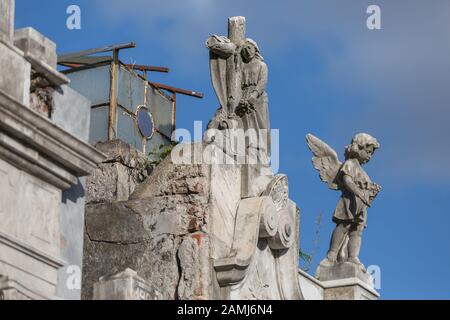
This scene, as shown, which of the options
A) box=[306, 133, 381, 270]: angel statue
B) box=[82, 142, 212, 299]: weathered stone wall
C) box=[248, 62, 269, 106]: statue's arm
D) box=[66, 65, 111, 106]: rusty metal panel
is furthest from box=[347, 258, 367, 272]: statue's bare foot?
box=[66, 65, 111, 106]: rusty metal panel

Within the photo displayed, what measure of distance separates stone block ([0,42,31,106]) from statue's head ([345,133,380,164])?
Answer: 285 inches

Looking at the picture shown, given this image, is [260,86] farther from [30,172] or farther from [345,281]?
[30,172]

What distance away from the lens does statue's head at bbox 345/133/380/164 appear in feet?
66.2

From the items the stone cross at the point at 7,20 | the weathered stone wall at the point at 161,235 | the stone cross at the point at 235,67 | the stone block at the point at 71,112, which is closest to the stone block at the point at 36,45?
the stone cross at the point at 7,20

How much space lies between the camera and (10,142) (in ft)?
43.8

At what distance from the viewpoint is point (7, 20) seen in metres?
13.9

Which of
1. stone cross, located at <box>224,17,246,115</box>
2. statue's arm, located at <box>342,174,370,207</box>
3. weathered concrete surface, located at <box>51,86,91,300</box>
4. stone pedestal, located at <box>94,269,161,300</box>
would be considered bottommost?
stone pedestal, located at <box>94,269,161,300</box>

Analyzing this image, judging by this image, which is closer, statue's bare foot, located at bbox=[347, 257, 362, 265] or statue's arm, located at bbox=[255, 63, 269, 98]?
statue's arm, located at bbox=[255, 63, 269, 98]

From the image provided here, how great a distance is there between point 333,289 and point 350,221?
1021 millimetres

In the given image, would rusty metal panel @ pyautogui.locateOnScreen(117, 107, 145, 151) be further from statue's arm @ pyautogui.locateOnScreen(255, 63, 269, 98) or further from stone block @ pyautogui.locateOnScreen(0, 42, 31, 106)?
stone block @ pyautogui.locateOnScreen(0, 42, 31, 106)

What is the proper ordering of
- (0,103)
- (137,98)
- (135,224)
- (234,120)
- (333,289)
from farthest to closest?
(137,98) < (333,289) < (234,120) < (135,224) < (0,103)

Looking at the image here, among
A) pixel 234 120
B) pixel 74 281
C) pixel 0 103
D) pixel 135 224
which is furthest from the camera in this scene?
pixel 234 120
